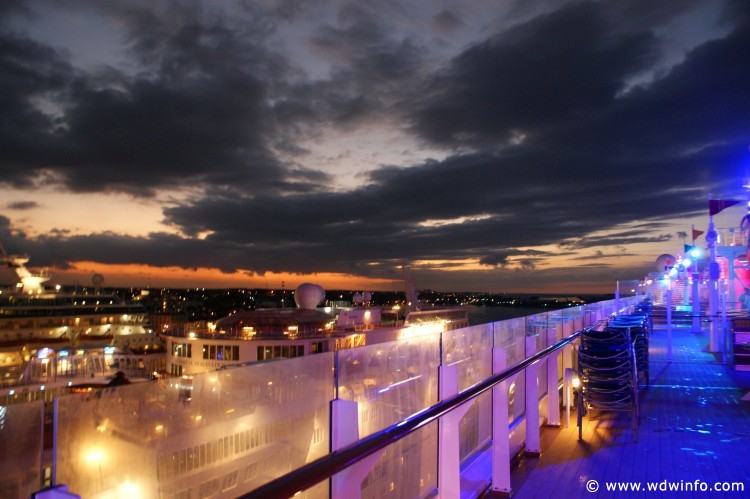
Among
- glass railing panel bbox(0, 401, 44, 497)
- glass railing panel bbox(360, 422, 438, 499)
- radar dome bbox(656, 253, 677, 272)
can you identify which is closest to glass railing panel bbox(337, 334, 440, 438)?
glass railing panel bbox(360, 422, 438, 499)

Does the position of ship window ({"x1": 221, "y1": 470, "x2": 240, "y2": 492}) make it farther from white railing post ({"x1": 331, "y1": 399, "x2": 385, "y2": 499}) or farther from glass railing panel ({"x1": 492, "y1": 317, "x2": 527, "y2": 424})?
glass railing panel ({"x1": 492, "y1": 317, "x2": 527, "y2": 424})

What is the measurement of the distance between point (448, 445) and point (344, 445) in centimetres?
111

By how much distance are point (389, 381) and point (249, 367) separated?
895 millimetres

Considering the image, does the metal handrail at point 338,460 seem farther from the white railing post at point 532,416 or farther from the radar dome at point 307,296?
the radar dome at point 307,296

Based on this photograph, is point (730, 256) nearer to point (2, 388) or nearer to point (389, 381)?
point (389, 381)

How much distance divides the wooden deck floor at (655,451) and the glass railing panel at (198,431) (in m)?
2.40

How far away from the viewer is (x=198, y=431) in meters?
1.50

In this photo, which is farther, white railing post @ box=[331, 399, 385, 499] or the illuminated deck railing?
white railing post @ box=[331, 399, 385, 499]

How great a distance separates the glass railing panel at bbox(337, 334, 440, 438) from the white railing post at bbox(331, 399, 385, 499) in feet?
0.24

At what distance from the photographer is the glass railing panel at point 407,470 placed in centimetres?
235

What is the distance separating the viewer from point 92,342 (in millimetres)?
43875

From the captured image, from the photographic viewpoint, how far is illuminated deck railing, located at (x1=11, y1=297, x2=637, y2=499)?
1249mm

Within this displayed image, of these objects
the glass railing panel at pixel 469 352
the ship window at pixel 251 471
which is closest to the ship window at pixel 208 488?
the ship window at pixel 251 471

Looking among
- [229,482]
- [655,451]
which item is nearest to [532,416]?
[655,451]
